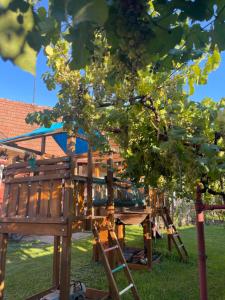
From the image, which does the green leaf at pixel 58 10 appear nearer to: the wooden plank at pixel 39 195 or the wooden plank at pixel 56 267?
the wooden plank at pixel 39 195

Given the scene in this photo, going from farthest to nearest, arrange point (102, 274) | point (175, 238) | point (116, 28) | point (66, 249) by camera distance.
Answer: point (175, 238) → point (102, 274) → point (66, 249) → point (116, 28)

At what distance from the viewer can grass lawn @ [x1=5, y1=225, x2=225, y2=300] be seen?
18.2 feet

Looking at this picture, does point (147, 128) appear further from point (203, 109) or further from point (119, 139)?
point (203, 109)

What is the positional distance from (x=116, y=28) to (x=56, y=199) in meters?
3.61

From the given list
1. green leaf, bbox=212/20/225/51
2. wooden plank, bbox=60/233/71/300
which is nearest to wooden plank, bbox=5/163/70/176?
wooden plank, bbox=60/233/71/300

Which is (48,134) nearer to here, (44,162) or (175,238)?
(44,162)

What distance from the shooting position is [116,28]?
1.14 meters

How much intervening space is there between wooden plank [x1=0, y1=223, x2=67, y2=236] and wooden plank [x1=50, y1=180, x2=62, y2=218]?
0.63ft

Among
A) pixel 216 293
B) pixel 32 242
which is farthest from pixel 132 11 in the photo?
pixel 32 242

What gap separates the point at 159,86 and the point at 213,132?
0.85 m

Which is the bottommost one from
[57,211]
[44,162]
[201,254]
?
[201,254]

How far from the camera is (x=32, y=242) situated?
10.5 meters

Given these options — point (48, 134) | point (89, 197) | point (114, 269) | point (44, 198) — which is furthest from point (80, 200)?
point (48, 134)

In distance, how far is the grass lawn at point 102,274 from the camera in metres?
5.54
